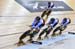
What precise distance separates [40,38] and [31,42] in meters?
0.19

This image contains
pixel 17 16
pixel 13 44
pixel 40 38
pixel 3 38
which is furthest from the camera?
pixel 17 16

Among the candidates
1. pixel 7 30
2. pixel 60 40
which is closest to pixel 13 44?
pixel 7 30

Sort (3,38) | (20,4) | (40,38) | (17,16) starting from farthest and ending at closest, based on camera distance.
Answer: (20,4) → (17,16) → (40,38) → (3,38)

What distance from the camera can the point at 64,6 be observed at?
11.8 ft

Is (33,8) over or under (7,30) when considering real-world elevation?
over

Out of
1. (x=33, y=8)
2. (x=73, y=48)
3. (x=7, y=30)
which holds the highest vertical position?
(x=33, y=8)

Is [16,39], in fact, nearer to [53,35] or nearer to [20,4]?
[53,35]

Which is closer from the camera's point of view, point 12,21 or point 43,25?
point 43,25

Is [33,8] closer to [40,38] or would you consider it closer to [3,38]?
[40,38]

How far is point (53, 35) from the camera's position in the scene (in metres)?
1.99

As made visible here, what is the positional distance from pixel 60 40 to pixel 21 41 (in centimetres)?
45

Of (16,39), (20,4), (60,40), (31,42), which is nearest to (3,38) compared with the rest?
(16,39)

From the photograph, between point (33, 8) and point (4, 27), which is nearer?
point (4, 27)

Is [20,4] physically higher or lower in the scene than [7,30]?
higher
